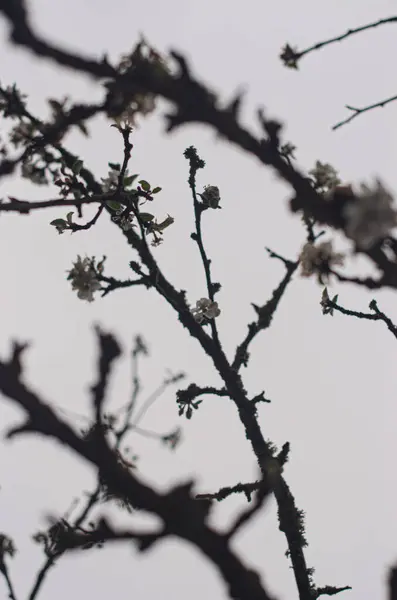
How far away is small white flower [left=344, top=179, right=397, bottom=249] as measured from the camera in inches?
59.4

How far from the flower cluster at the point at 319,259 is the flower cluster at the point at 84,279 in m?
2.20

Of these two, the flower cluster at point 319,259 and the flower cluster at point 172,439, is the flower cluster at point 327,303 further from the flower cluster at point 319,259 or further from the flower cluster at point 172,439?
the flower cluster at point 172,439

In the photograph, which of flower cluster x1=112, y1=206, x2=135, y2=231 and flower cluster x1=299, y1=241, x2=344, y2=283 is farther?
flower cluster x1=112, y1=206, x2=135, y2=231

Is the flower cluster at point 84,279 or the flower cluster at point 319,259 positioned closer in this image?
the flower cluster at point 319,259

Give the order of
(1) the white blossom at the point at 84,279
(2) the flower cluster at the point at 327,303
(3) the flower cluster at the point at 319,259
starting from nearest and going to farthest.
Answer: (3) the flower cluster at the point at 319,259
(2) the flower cluster at the point at 327,303
(1) the white blossom at the point at 84,279

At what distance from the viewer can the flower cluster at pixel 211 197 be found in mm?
4160

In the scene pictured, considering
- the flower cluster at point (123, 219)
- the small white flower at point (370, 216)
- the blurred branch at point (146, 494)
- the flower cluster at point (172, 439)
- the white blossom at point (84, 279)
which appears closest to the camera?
the blurred branch at point (146, 494)

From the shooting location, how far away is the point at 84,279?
13.5 ft

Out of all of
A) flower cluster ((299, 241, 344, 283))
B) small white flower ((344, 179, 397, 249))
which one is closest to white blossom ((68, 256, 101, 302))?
flower cluster ((299, 241, 344, 283))

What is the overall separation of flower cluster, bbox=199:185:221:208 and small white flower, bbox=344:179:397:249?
2476mm

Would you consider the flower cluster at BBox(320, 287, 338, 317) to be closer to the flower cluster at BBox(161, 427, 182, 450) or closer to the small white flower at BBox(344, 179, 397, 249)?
the small white flower at BBox(344, 179, 397, 249)

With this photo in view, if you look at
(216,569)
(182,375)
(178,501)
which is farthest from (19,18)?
(182,375)

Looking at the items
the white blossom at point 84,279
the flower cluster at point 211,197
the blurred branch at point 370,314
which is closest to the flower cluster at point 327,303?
the blurred branch at point 370,314

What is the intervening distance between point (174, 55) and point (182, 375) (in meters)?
6.31
